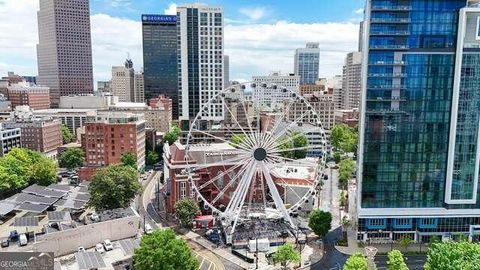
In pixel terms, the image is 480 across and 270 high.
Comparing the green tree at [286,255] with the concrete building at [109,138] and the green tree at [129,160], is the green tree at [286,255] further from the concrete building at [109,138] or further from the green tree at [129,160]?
the concrete building at [109,138]

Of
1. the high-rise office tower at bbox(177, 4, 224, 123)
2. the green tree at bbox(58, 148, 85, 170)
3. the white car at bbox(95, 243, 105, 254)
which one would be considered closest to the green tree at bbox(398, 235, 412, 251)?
the white car at bbox(95, 243, 105, 254)

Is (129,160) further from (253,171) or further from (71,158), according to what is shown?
(253,171)

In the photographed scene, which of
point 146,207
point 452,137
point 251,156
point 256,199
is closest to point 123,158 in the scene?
point 146,207

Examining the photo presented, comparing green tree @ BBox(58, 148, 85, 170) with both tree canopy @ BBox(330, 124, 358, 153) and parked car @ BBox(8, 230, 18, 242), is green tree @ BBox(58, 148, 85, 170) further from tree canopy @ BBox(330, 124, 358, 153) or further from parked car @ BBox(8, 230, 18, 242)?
tree canopy @ BBox(330, 124, 358, 153)

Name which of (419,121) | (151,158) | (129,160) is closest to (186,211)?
(129,160)

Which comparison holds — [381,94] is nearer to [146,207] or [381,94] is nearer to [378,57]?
[378,57]
